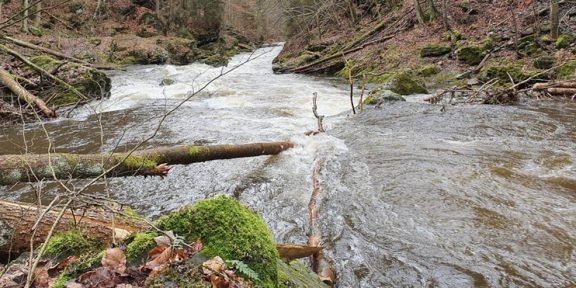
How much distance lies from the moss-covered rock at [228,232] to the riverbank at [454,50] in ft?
30.5

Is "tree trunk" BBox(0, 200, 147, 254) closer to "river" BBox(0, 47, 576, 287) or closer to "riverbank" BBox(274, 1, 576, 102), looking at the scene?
→ "river" BBox(0, 47, 576, 287)

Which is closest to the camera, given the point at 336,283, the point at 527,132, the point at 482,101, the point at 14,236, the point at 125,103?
the point at 14,236

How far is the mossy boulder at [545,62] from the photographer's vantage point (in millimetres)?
12034

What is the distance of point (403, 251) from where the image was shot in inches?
157

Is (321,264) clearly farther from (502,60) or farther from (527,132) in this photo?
(502,60)

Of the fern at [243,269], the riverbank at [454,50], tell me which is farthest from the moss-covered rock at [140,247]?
the riverbank at [454,50]

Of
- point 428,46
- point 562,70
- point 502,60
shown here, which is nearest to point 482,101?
point 562,70

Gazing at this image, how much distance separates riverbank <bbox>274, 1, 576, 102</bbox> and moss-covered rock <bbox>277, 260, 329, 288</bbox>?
8.67 m

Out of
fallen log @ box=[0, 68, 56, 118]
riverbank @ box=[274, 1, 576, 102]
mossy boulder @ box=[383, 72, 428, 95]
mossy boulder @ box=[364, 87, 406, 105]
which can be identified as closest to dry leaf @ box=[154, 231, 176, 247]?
fallen log @ box=[0, 68, 56, 118]

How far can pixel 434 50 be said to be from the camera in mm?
17453

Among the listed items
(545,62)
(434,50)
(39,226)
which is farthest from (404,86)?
(39,226)

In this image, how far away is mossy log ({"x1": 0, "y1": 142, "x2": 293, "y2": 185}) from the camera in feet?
14.4

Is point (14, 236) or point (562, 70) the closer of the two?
point (14, 236)

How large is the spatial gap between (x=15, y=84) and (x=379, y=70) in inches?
535
